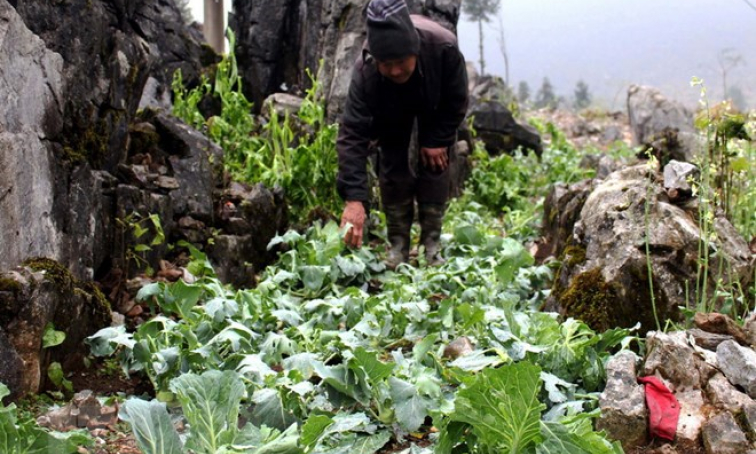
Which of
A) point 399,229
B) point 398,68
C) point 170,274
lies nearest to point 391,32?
point 398,68

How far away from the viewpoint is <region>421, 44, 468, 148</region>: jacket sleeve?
5.48m

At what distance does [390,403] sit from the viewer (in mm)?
2932

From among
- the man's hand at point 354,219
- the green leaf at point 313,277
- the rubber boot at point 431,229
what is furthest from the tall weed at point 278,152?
the green leaf at point 313,277

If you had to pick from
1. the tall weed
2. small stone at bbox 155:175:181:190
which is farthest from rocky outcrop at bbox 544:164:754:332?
the tall weed

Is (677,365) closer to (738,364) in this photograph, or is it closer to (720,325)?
(738,364)

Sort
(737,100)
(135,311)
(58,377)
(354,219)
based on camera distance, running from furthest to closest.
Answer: (737,100)
(354,219)
(135,311)
(58,377)

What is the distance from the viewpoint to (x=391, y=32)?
4.93 m

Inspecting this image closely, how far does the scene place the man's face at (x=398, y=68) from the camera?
509cm

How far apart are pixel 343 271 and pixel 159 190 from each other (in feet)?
4.17

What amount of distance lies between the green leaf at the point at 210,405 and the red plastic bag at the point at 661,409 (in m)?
1.44

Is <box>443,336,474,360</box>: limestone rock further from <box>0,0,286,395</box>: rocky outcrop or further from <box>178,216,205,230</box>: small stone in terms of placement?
<box>178,216,205,230</box>: small stone

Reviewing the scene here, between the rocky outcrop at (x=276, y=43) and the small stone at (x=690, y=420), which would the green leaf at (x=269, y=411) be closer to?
the small stone at (x=690, y=420)

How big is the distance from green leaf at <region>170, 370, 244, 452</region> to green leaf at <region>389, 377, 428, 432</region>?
59 cm

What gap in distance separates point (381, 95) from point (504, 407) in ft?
11.5
